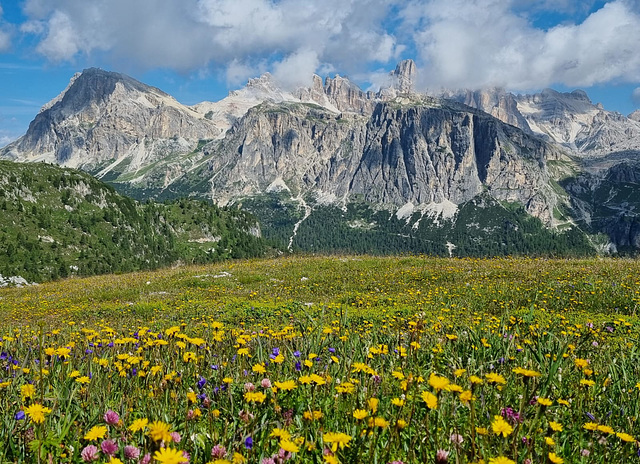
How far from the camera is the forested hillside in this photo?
430 ft

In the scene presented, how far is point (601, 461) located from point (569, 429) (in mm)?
725

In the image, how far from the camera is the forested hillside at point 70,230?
131000 millimetres

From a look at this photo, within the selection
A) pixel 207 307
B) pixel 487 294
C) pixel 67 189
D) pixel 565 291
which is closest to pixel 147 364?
pixel 207 307

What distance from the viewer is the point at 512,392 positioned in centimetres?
402

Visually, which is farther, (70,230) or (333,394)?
(70,230)

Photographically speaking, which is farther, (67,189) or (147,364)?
(67,189)

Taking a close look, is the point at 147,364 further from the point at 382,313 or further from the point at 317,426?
the point at 382,313

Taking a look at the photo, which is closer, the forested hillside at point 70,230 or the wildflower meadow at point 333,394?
the wildflower meadow at point 333,394

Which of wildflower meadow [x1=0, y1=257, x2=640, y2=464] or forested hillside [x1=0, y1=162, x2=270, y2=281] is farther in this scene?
forested hillside [x1=0, y1=162, x2=270, y2=281]

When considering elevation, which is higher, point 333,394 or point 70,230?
point 70,230

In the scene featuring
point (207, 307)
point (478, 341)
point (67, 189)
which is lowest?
point (207, 307)

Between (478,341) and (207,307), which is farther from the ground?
(478,341)

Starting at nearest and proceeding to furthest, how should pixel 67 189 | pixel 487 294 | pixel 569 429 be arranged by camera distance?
pixel 569 429
pixel 487 294
pixel 67 189

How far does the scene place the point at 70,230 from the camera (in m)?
150
